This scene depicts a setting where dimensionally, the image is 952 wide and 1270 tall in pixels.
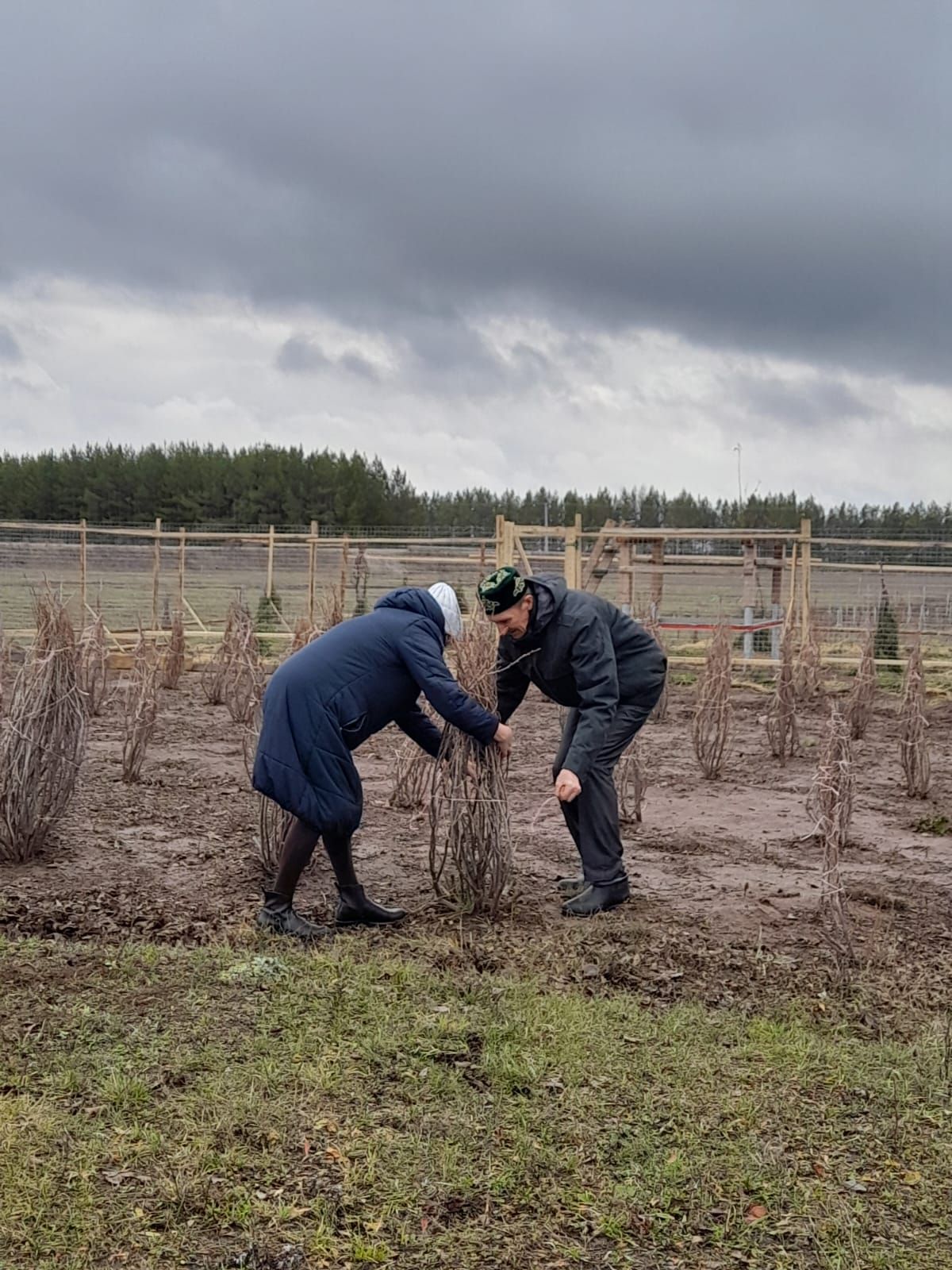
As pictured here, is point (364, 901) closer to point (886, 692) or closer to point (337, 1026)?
point (337, 1026)

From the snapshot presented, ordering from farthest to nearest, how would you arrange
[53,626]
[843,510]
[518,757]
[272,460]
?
[272,460], [843,510], [518,757], [53,626]

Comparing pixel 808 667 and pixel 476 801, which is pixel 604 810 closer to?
pixel 476 801

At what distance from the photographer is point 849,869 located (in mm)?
5449

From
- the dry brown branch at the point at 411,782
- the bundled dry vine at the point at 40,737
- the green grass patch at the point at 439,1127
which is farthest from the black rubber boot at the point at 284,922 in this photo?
the dry brown branch at the point at 411,782

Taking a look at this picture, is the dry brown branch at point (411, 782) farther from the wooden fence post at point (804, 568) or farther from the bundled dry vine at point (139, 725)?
the wooden fence post at point (804, 568)

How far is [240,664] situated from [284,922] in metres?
5.82

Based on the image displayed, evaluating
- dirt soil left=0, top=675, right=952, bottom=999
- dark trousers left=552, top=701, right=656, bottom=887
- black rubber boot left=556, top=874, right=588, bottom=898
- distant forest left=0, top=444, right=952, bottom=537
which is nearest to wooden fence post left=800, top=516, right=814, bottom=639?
dirt soil left=0, top=675, right=952, bottom=999

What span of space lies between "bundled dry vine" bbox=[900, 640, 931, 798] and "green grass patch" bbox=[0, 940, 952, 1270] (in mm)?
3963

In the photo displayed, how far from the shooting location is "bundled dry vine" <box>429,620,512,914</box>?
441 centimetres

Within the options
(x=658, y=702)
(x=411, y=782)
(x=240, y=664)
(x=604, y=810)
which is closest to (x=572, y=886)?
(x=604, y=810)

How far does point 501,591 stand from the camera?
13.8ft

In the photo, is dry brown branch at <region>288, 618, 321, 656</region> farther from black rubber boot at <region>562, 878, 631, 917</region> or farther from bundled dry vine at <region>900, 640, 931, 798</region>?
black rubber boot at <region>562, 878, 631, 917</region>

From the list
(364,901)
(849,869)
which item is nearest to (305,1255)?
(364,901)

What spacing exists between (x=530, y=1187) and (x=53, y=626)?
3511 millimetres
